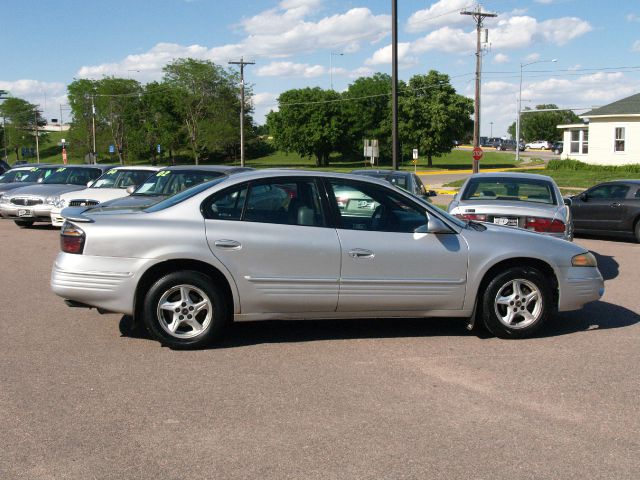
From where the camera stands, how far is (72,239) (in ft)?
21.1

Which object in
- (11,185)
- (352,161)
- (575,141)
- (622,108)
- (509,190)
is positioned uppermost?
(622,108)

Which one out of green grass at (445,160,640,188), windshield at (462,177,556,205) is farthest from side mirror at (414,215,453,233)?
green grass at (445,160,640,188)

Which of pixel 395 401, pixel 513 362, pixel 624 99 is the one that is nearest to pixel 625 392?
pixel 513 362

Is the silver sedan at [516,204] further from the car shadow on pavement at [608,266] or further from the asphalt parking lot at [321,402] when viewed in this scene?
the asphalt parking lot at [321,402]

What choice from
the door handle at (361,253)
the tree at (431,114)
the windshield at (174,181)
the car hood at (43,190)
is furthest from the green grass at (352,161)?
the door handle at (361,253)

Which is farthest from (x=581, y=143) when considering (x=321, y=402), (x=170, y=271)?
(x=321, y=402)

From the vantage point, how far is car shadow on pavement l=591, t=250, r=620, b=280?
36.6 ft

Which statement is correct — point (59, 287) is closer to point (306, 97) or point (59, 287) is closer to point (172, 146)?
point (306, 97)

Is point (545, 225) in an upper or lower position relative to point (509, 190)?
lower

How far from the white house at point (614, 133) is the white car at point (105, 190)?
37.7m

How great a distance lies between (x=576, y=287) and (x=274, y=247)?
3026mm

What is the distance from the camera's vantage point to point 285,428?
15.0ft

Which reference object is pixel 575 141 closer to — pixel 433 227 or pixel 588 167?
pixel 588 167

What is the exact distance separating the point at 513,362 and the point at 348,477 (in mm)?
2748
